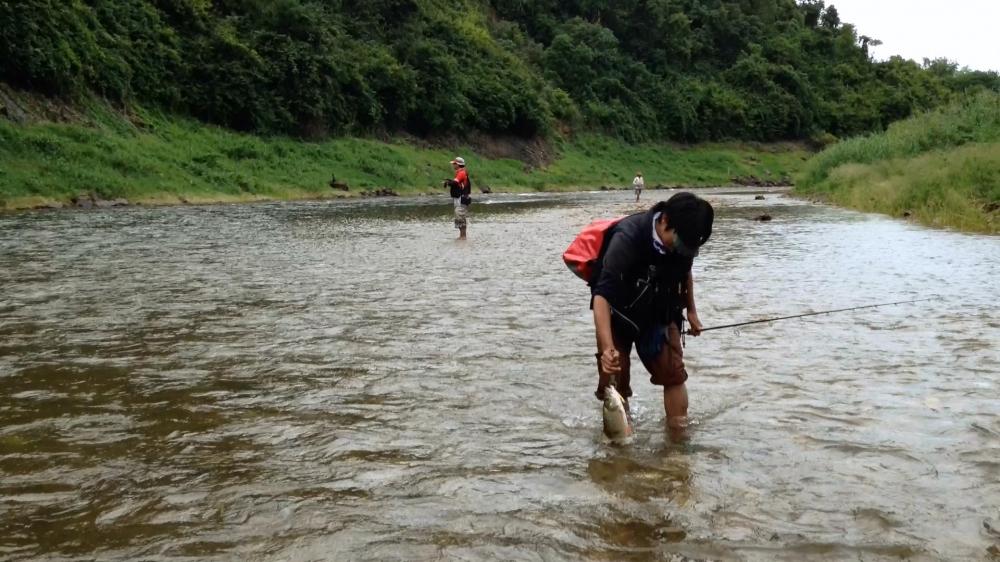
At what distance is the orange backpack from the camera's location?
516 cm

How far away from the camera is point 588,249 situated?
5.21m

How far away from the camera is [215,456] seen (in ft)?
15.3

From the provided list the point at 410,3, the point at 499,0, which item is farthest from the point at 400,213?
the point at 499,0

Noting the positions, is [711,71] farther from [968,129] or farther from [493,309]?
[493,309]

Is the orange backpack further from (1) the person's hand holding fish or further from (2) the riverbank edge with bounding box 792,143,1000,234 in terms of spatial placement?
(2) the riverbank edge with bounding box 792,143,1000,234

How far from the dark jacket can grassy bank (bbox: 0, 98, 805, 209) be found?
82.8ft

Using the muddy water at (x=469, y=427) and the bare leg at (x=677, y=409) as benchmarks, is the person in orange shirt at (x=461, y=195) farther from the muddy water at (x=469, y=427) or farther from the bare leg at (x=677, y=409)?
the bare leg at (x=677, y=409)

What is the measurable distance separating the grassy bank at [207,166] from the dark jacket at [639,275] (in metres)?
25.2

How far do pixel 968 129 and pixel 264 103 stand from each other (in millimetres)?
32739

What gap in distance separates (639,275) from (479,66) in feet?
206

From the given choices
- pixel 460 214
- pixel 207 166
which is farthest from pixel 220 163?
pixel 460 214

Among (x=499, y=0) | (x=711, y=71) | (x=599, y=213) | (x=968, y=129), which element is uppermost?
(x=499, y=0)

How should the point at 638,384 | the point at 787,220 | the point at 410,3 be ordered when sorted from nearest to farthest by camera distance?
1. the point at 638,384
2. the point at 787,220
3. the point at 410,3

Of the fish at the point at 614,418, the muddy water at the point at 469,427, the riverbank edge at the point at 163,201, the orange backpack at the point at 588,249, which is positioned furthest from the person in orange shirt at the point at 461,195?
the fish at the point at 614,418
